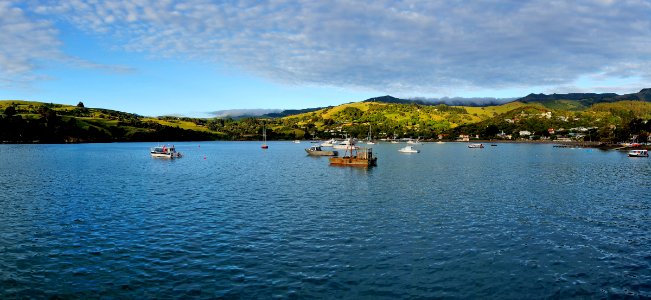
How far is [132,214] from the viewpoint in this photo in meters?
42.5

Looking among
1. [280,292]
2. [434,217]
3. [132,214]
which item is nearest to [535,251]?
[434,217]

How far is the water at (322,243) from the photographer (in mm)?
23250

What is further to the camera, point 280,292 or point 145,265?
point 145,265

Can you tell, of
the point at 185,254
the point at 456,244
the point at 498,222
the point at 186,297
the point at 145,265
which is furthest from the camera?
the point at 498,222

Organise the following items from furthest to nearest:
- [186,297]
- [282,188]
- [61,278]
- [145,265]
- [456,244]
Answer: [282,188] → [456,244] → [145,265] → [61,278] → [186,297]

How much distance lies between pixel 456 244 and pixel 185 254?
61.3 ft

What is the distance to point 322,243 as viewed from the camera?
104 ft

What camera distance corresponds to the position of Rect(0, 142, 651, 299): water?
76.3 feet

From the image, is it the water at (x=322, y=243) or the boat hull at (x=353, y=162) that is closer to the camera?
the water at (x=322, y=243)

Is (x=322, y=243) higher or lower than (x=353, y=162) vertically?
lower

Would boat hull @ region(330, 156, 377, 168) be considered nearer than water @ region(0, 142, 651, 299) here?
No

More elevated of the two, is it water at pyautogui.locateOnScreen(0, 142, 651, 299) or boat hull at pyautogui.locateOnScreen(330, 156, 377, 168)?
boat hull at pyautogui.locateOnScreen(330, 156, 377, 168)

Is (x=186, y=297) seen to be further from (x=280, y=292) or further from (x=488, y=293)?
(x=488, y=293)

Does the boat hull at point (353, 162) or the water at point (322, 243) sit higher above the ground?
the boat hull at point (353, 162)
